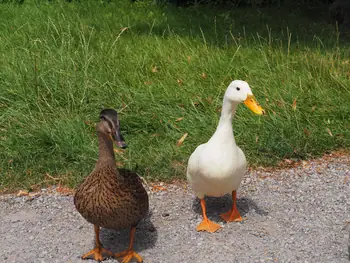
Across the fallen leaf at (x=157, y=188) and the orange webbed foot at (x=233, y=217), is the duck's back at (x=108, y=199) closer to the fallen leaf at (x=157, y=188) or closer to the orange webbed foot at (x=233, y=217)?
the orange webbed foot at (x=233, y=217)

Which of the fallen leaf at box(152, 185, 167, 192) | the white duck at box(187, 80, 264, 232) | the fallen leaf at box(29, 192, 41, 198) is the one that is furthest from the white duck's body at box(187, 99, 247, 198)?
the fallen leaf at box(29, 192, 41, 198)

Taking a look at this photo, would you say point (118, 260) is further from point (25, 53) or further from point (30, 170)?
point (25, 53)

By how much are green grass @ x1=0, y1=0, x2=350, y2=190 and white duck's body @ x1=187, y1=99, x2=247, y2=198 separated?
0.96m

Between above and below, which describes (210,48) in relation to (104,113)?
below

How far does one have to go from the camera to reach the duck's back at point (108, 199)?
3.47 metres

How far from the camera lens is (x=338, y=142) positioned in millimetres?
5441

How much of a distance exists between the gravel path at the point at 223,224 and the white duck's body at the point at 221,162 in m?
0.39

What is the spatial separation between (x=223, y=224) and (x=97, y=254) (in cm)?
104

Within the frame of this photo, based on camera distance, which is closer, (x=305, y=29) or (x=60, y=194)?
(x=60, y=194)

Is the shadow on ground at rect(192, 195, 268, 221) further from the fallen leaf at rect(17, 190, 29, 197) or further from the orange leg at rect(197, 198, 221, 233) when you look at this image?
the fallen leaf at rect(17, 190, 29, 197)

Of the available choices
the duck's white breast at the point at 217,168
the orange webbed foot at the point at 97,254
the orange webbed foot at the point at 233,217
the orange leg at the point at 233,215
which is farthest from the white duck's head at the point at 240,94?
the orange webbed foot at the point at 97,254

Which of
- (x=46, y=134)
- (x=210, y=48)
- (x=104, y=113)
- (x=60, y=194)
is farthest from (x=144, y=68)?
(x=104, y=113)

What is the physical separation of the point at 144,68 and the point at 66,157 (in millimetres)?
A: 2024

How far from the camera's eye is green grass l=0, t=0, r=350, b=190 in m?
5.12
